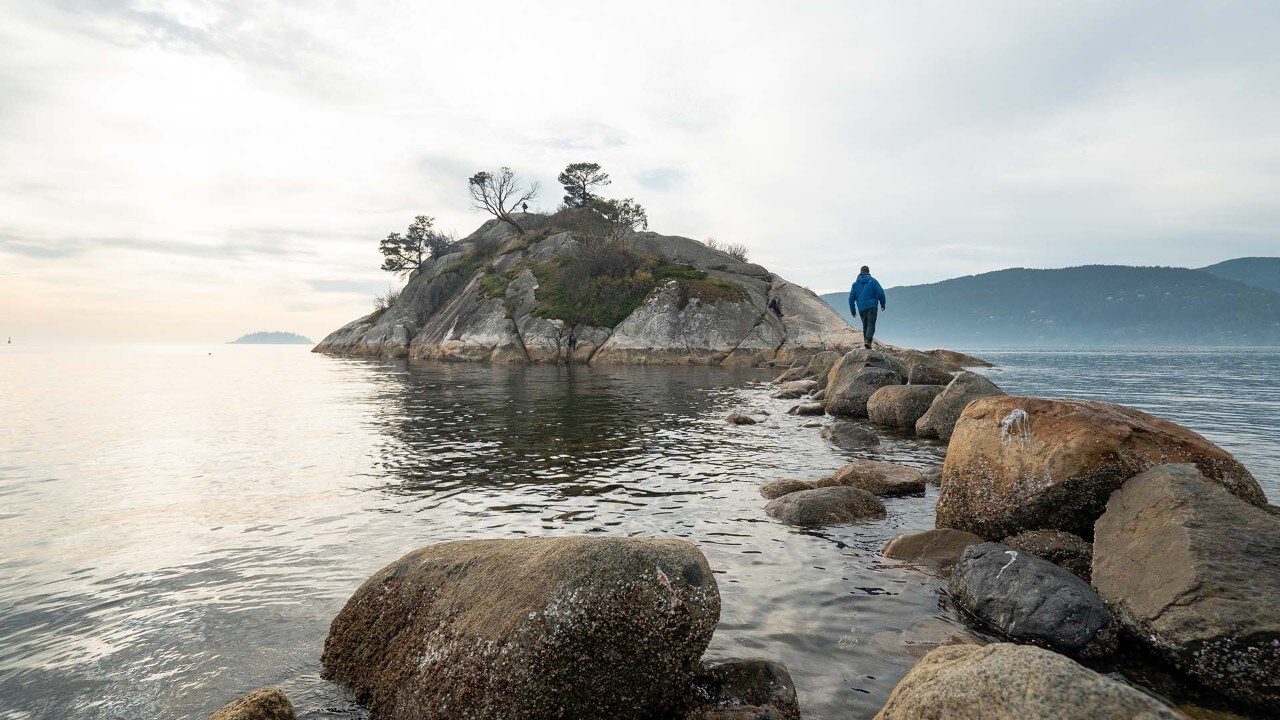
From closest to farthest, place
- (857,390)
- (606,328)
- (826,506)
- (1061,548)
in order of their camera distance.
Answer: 1. (1061,548)
2. (826,506)
3. (857,390)
4. (606,328)

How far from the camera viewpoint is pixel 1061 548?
7281 mm

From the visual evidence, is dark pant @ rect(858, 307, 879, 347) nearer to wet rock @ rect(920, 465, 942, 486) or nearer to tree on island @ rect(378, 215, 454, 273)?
wet rock @ rect(920, 465, 942, 486)

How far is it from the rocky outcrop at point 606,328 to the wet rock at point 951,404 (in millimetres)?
30960

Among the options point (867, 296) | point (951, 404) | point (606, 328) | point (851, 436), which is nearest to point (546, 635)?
point (851, 436)

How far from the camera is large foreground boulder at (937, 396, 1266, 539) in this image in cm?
721

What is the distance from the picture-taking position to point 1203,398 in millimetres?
27062

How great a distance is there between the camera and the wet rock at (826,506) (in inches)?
383

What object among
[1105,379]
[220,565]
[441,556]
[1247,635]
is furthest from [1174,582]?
[1105,379]

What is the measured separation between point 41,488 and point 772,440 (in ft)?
55.8

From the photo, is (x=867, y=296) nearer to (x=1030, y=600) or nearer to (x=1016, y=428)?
(x=1016, y=428)

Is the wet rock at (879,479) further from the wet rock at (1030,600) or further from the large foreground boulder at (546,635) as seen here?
the large foreground boulder at (546,635)

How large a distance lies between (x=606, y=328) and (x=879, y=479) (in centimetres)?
5305

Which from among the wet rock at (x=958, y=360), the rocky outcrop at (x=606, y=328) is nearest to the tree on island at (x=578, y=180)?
the rocky outcrop at (x=606, y=328)

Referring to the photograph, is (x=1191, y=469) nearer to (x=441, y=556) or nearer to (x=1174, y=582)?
(x=1174, y=582)
